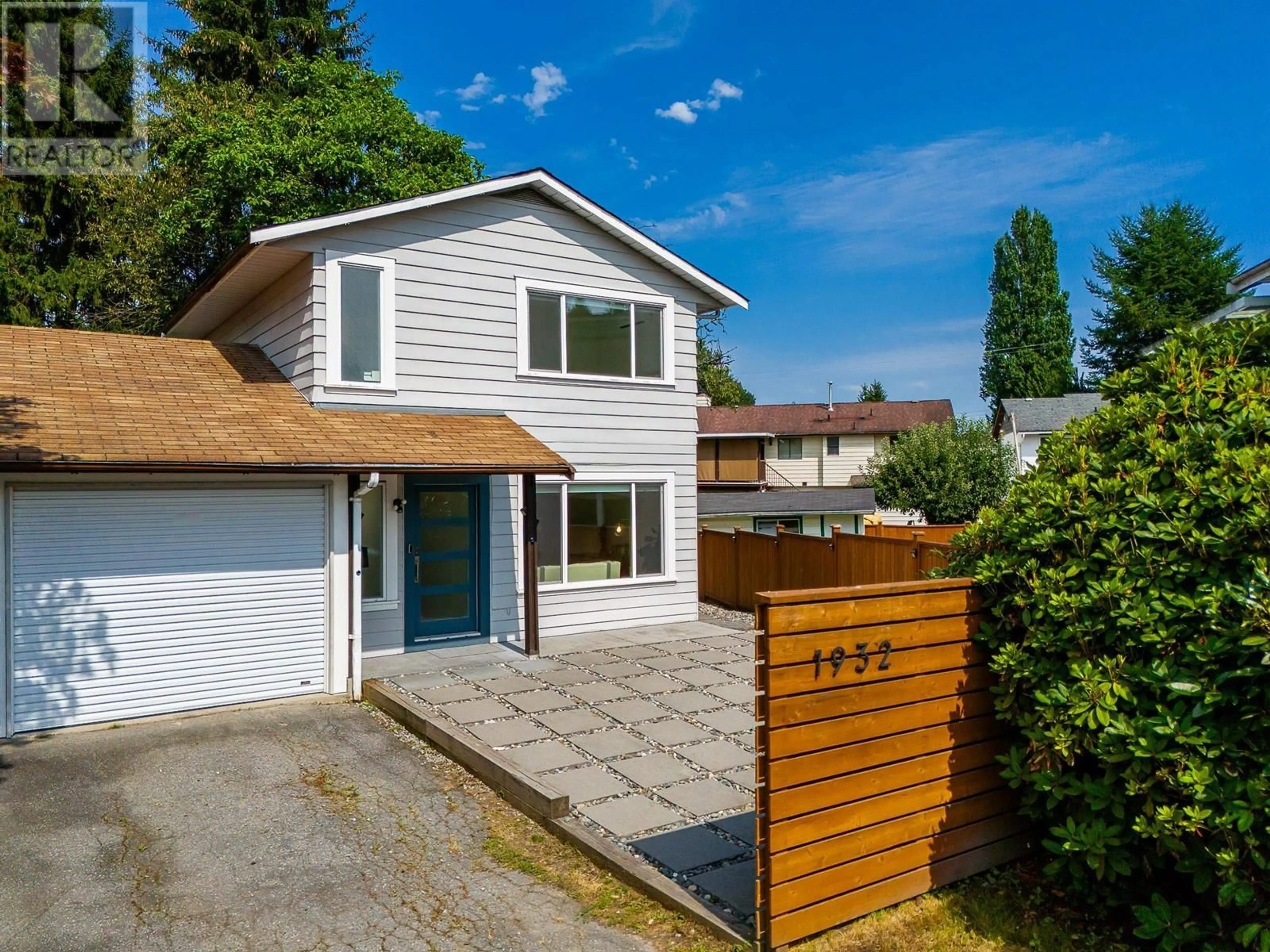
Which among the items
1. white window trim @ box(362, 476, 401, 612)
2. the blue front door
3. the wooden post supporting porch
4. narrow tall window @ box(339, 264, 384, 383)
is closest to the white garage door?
white window trim @ box(362, 476, 401, 612)

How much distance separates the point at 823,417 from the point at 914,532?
28.8 meters

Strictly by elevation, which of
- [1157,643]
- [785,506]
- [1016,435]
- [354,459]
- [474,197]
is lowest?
[1157,643]

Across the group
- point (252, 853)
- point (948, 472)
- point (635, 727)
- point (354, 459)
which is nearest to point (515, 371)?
point (354, 459)

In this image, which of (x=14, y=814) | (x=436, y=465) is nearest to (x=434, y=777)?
(x=14, y=814)

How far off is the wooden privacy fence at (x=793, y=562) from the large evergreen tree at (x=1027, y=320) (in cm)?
3757

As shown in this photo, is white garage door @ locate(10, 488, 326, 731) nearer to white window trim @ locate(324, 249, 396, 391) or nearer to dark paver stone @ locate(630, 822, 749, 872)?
white window trim @ locate(324, 249, 396, 391)

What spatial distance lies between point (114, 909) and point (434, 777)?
2.35 meters

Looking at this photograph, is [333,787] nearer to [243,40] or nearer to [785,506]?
[785,506]

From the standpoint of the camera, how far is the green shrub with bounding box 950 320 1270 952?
3234 millimetres

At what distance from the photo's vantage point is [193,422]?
8.44 metres

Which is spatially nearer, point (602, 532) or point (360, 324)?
point (360, 324)

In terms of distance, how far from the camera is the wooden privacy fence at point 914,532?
14508mm

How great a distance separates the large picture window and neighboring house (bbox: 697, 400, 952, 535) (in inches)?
963

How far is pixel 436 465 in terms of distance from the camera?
28.8ft
